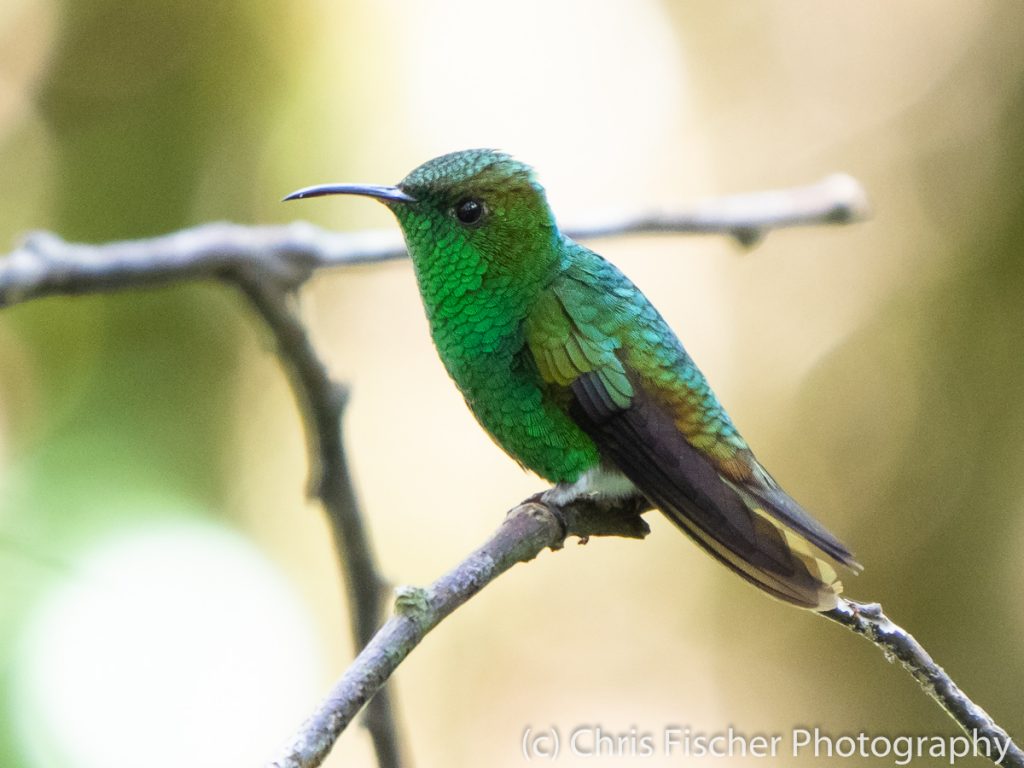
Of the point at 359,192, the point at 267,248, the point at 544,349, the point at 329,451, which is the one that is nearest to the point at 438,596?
the point at 544,349

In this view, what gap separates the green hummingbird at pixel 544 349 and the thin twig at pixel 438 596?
0.25ft

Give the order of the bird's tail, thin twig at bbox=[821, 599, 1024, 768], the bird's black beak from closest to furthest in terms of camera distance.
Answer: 1. thin twig at bbox=[821, 599, 1024, 768]
2. the bird's tail
3. the bird's black beak

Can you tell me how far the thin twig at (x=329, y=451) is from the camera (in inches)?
119

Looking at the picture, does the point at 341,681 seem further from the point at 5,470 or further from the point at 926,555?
the point at 926,555

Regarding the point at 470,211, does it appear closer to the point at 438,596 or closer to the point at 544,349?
the point at 544,349

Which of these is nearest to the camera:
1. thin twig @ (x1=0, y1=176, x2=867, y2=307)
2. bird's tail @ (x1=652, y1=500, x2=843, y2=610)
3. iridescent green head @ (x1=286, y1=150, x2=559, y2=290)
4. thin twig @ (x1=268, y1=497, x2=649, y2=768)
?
thin twig @ (x1=268, y1=497, x2=649, y2=768)

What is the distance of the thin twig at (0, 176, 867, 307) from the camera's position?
9.71ft

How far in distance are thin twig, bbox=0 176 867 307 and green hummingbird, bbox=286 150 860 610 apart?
87 cm

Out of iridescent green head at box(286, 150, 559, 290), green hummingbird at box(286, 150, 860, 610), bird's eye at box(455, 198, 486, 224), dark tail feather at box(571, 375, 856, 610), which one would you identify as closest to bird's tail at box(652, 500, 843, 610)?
dark tail feather at box(571, 375, 856, 610)

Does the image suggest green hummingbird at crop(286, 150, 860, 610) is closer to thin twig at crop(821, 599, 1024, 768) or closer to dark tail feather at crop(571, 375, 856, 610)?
dark tail feather at crop(571, 375, 856, 610)

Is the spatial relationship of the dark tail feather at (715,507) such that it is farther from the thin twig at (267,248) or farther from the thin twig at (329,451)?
the thin twig at (267,248)

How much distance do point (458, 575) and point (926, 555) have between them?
4328 millimetres

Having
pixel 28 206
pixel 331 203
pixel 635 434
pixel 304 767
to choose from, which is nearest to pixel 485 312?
pixel 635 434

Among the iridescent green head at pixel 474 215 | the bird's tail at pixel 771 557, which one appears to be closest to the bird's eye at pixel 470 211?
the iridescent green head at pixel 474 215
